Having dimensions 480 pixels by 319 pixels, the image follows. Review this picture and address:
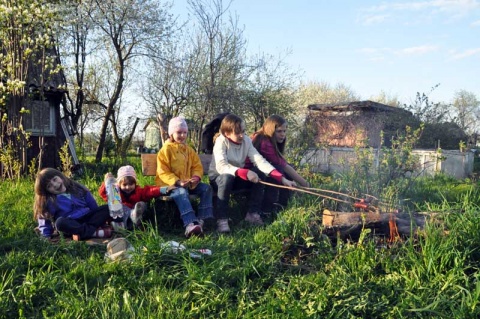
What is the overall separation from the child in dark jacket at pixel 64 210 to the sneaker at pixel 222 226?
1.12 metres

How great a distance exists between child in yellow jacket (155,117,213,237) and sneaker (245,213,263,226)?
0.45 meters

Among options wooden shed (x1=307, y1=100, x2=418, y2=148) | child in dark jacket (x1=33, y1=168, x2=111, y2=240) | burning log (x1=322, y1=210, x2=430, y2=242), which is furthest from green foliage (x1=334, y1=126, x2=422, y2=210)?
wooden shed (x1=307, y1=100, x2=418, y2=148)

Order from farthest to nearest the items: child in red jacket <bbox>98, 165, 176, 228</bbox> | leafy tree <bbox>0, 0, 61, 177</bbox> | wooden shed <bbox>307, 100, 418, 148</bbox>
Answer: wooden shed <bbox>307, 100, 418, 148</bbox>
leafy tree <bbox>0, 0, 61, 177</bbox>
child in red jacket <bbox>98, 165, 176, 228</bbox>

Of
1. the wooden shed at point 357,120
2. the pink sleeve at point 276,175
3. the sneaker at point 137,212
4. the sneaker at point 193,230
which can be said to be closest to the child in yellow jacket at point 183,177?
the sneaker at point 193,230

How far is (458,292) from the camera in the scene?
2846 mm

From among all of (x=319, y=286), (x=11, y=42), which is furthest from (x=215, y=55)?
(x=319, y=286)

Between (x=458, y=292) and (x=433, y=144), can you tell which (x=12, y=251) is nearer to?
(x=458, y=292)

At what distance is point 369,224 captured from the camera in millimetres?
3850

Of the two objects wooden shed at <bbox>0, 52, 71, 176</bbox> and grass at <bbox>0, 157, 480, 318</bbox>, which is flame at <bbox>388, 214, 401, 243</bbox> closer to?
grass at <bbox>0, 157, 480, 318</bbox>

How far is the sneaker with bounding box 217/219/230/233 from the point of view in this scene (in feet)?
15.5

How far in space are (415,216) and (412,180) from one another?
1.71 metres

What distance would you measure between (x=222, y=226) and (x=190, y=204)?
1.37ft

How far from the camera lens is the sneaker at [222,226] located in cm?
471

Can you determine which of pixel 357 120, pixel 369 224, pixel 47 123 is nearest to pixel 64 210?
pixel 369 224
